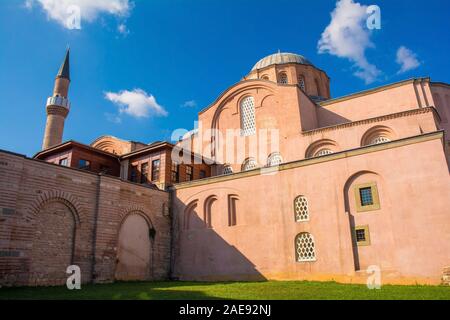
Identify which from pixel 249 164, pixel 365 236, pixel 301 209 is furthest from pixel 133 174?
pixel 365 236

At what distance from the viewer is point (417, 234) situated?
11719 millimetres

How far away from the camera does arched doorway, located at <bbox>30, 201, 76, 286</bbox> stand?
12.5m

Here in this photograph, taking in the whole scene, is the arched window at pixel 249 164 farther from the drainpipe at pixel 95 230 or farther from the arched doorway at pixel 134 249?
the drainpipe at pixel 95 230

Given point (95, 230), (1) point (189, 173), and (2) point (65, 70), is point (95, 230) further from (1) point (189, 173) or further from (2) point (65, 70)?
(2) point (65, 70)

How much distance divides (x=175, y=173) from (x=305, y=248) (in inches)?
347

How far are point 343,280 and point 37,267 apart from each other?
10.7m

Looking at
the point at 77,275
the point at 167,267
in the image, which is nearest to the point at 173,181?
the point at 167,267

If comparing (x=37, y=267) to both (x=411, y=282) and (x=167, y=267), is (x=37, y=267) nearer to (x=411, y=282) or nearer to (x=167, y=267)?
(x=167, y=267)

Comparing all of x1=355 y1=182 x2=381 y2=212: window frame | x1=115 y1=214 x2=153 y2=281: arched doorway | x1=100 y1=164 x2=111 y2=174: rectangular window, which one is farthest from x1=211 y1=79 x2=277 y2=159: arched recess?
x1=355 y1=182 x2=381 y2=212: window frame

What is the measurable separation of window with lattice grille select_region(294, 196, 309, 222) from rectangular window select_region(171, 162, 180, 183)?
7.61m

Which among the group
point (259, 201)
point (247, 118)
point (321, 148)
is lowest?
point (259, 201)

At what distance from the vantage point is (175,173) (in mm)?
20000

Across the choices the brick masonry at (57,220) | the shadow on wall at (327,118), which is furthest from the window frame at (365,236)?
the shadow on wall at (327,118)
